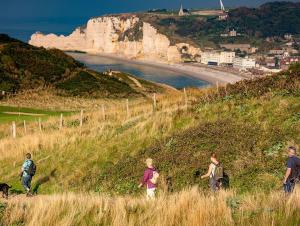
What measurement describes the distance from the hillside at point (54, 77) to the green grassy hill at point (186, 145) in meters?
43.2

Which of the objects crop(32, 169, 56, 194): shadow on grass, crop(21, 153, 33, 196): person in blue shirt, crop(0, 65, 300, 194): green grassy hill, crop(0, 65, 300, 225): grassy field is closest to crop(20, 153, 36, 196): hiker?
crop(21, 153, 33, 196): person in blue shirt

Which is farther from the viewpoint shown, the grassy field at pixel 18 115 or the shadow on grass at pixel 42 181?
the grassy field at pixel 18 115

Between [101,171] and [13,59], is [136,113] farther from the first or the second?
[13,59]

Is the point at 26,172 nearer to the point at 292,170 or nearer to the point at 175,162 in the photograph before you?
the point at 175,162

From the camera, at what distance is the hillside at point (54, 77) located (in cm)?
7138

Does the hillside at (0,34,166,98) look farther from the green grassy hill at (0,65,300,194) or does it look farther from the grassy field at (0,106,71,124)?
the green grassy hill at (0,65,300,194)

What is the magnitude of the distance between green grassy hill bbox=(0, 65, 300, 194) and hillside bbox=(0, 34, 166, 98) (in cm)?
4325

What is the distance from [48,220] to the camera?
8109 mm

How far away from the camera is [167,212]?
8227 millimetres

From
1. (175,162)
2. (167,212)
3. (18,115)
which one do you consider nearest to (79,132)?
(175,162)

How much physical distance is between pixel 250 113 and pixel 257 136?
318 cm

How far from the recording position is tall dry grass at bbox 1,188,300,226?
7691 millimetres

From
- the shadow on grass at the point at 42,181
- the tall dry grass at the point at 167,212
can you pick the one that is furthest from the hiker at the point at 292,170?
the shadow on grass at the point at 42,181

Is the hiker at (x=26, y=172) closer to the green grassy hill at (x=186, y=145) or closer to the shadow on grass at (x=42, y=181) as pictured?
the green grassy hill at (x=186, y=145)
